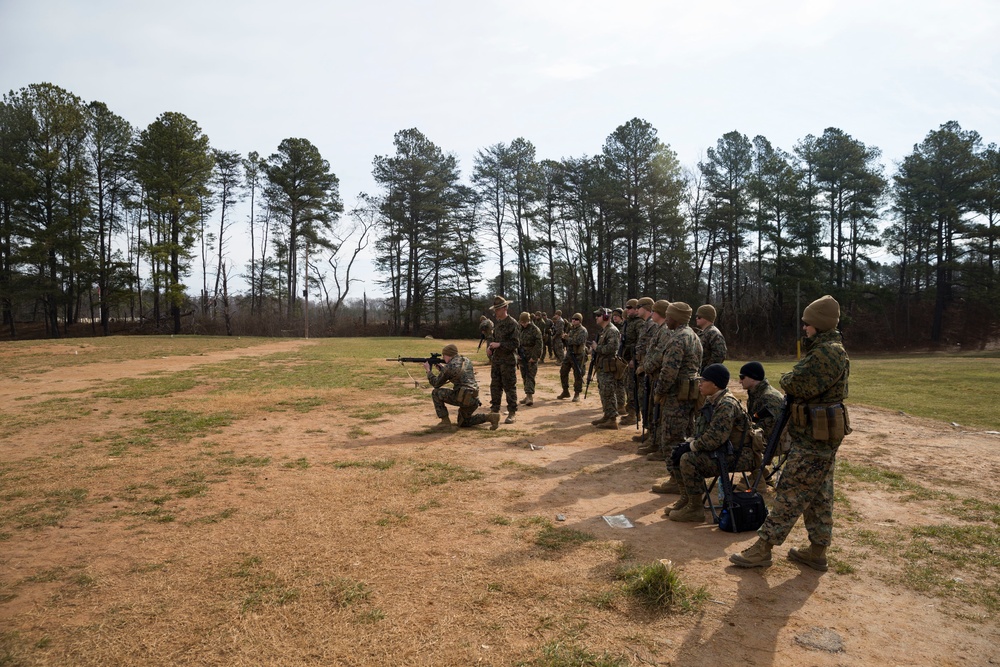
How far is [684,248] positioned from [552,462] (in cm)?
4099

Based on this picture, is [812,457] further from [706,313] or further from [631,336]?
[631,336]

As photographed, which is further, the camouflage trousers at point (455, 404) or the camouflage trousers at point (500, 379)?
the camouflage trousers at point (500, 379)

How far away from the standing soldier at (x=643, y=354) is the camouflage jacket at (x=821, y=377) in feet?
11.8

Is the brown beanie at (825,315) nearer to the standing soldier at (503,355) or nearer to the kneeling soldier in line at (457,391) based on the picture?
the kneeling soldier in line at (457,391)

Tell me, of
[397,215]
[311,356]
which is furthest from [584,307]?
[311,356]

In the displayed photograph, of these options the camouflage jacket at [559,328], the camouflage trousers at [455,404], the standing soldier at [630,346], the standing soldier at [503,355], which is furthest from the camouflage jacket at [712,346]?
the camouflage jacket at [559,328]

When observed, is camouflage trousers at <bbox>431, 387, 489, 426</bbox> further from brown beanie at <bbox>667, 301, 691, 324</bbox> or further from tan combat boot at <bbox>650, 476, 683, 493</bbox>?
tan combat boot at <bbox>650, 476, 683, 493</bbox>

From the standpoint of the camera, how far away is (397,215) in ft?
165

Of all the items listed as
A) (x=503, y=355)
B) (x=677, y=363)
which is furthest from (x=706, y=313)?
(x=503, y=355)

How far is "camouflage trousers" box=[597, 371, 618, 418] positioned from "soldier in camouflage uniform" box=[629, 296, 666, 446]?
538mm

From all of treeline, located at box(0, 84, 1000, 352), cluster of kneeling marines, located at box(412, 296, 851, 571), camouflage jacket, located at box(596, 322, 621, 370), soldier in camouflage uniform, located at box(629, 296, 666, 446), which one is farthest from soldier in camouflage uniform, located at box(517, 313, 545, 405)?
treeline, located at box(0, 84, 1000, 352)

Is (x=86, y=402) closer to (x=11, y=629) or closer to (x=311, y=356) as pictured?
(x=11, y=629)

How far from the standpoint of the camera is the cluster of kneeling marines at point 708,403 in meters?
4.47

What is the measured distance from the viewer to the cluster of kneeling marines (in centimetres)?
447
